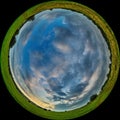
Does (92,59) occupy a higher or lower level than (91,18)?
lower

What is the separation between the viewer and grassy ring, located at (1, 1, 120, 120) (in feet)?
5.75

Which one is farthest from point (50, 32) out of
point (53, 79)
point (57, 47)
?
point (53, 79)

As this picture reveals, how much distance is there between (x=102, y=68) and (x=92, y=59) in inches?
3.5

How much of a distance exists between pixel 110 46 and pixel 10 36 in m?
0.52

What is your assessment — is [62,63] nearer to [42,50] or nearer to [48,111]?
[42,50]

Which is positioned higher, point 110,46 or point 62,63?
point 110,46

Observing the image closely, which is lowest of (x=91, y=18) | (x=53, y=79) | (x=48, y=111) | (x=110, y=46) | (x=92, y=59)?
(x=48, y=111)

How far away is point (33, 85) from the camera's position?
1.70 metres

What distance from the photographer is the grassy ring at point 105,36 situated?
1.75 meters

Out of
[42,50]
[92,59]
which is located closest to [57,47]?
[42,50]

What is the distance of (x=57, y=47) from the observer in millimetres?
1657

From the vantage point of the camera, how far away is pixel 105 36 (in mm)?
1771

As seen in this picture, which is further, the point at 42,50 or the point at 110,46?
the point at 110,46

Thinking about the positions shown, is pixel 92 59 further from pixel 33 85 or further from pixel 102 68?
pixel 33 85
